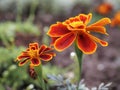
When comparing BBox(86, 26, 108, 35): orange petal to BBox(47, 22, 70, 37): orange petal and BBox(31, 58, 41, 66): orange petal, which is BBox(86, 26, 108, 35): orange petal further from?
BBox(31, 58, 41, 66): orange petal

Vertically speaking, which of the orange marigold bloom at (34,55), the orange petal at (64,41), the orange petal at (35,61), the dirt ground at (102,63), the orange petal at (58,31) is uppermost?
the orange petal at (58,31)

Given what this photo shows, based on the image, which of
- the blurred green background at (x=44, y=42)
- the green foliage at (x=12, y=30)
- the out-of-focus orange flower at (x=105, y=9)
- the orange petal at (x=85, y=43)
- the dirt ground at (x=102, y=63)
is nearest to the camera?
the orange petal at (x=85, y=43)

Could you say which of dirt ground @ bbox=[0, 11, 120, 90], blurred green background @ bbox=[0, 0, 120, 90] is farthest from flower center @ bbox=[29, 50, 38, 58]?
dirt ground @ bbox=[0, 11, 120, 90]

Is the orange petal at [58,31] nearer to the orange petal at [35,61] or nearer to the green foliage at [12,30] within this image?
the orange petal at [35,61]

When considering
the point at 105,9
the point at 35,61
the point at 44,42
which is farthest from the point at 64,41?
the point at 105,9

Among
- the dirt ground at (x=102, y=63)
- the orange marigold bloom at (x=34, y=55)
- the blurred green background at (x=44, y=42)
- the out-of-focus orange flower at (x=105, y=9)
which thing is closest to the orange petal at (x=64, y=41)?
the orange marigold bloom at (x=34, y=55)

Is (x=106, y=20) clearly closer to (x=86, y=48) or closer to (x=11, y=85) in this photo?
(x=86, y=48)

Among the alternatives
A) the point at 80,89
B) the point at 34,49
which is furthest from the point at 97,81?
the point at 34,49
